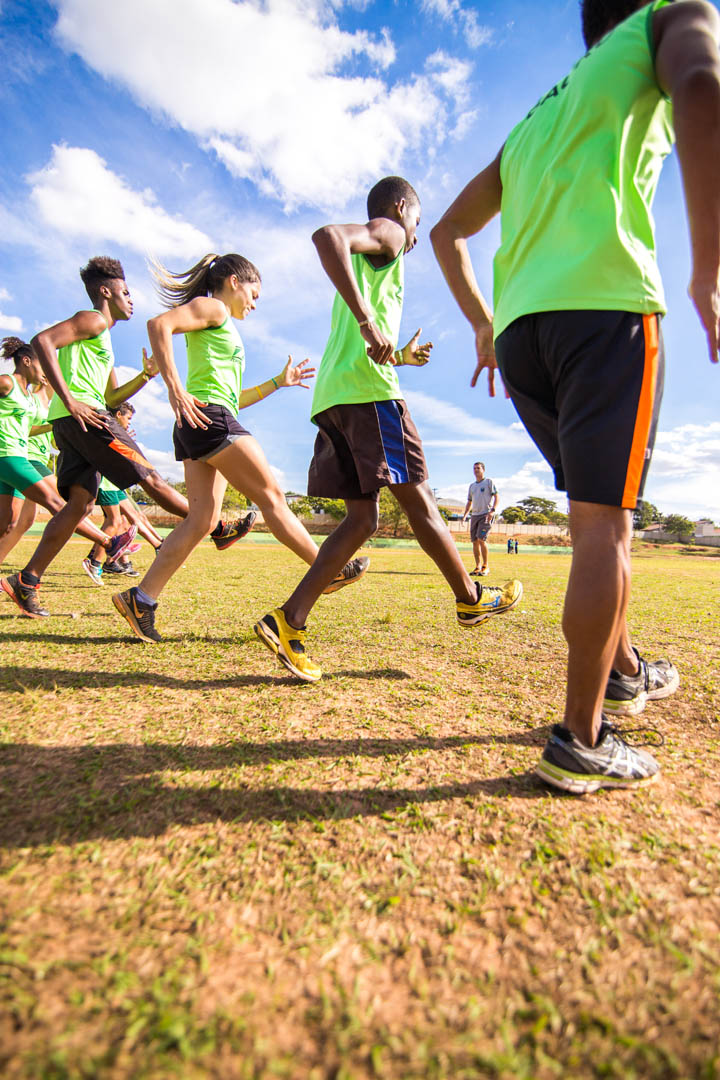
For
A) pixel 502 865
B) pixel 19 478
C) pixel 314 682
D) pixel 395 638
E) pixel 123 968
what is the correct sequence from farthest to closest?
pixel 19 478
pixel 395 638
pixel 314 682
pixel 502 865
pixel 123 968

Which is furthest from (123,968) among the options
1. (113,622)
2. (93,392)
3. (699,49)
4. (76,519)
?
(93,392)

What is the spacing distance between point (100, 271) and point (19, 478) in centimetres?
203

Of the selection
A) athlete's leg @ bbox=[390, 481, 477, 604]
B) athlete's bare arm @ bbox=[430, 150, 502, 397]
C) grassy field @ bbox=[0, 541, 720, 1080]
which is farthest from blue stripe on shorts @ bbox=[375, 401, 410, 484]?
grassy field @ bbox=[0, 541, 720, 1080]

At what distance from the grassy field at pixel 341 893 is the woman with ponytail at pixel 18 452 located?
3.17m

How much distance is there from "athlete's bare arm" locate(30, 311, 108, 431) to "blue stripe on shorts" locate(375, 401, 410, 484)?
232cm

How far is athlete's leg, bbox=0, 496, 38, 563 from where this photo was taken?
5062 millimetres

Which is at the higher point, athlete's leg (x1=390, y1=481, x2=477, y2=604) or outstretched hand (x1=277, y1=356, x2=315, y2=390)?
outstretched hand (x1=277, y1=356, x2=315, y2=390)

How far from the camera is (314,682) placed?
2.59 meters

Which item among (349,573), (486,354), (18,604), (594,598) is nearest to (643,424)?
(594,598)

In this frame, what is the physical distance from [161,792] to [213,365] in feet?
8.62

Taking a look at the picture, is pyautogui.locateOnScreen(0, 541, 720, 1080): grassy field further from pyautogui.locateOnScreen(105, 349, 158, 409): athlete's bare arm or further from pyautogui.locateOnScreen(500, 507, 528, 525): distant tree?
pyautogui.locateOnScreen(500, 507, 528, 525): distant tree

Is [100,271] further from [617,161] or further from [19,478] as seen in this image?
[617,161]

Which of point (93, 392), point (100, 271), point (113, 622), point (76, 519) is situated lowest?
point (113, 622)

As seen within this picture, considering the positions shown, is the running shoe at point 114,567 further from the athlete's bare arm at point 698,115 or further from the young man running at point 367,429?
the athlete's bare arm at point 698,115
